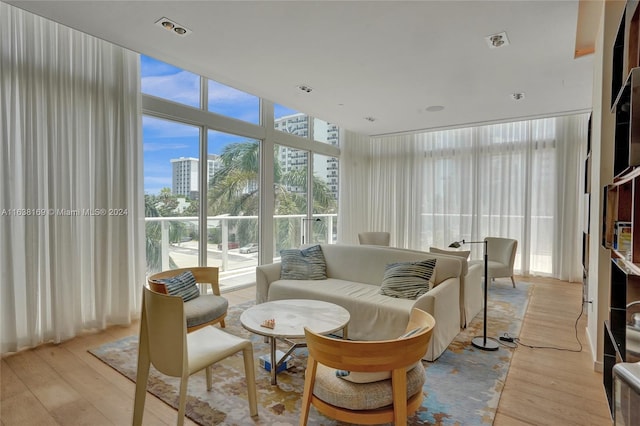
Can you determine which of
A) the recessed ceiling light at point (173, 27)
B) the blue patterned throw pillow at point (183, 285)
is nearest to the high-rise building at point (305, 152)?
the recessed ceiling light at point (173, 27)

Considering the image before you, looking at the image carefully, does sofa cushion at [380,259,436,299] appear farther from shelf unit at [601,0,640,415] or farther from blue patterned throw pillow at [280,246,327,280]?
shelf unit at [601,0,640,415]

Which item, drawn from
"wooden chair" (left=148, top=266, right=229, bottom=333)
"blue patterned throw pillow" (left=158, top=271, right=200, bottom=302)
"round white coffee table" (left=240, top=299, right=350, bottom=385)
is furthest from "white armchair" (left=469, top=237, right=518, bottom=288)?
"blue patterned throw pillow" (left=158, top=271, right=200, bottom=302)

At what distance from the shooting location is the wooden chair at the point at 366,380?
1.46 m

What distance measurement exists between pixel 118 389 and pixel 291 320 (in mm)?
1273

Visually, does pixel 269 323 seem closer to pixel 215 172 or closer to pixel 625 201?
pixel 625 201

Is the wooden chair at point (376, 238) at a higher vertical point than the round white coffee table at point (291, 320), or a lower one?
higher

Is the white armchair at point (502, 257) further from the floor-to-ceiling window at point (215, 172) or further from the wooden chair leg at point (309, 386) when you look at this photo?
the wooden chair leg at point (309, 386)

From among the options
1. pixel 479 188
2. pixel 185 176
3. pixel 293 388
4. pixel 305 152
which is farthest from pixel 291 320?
pixel 479 188

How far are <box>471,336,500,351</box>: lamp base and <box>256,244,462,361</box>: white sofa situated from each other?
18cm

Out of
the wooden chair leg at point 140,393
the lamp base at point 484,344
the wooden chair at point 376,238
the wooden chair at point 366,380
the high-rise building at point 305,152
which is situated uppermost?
the high-rise building at point 305,152

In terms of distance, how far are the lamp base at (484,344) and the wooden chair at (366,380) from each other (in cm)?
Result: 162

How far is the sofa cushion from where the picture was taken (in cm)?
304

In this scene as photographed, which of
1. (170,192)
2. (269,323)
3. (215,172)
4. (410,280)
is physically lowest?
(269,323)

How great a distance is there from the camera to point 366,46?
3.06 meters
